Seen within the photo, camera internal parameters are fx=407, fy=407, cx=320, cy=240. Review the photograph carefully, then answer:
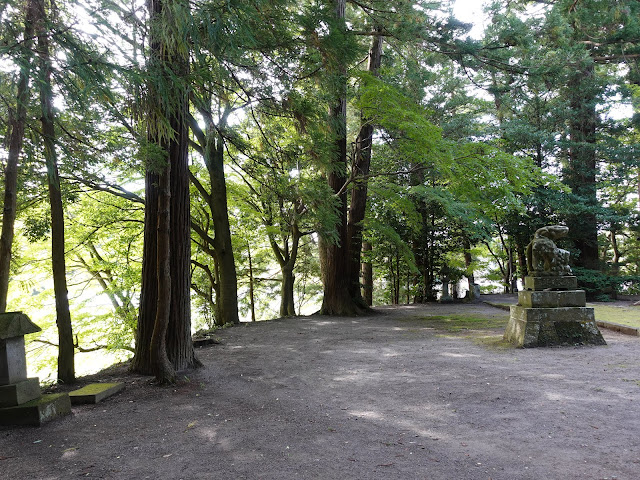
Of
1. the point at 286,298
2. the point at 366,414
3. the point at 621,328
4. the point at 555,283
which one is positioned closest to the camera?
the point at 366,414

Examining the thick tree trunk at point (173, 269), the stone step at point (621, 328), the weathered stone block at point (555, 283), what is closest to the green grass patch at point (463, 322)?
the stone step at point (621, 328)

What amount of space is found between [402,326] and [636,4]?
9887 millimetres

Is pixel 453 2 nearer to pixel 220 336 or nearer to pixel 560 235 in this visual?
pixel 560 235

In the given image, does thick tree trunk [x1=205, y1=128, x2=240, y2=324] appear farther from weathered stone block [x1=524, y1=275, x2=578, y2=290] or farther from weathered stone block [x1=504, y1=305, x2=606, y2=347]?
weathered stone block [x1=524, y1=275, x2=578, y2=290]

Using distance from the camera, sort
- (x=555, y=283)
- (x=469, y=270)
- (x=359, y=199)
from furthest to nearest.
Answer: (x=469, y=270) < (x=359, y=199) < (x=555, y=283)

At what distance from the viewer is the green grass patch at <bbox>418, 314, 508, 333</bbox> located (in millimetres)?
8562

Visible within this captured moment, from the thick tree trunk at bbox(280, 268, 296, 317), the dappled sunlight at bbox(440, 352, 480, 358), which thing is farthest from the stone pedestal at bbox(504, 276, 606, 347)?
the thick tree trunk at bbox(280, 268, 296, 317)

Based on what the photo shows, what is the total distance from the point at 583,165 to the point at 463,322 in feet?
25.8

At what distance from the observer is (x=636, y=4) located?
10.1m

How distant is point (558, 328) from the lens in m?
6.12

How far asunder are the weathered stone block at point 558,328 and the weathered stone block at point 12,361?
6120mm

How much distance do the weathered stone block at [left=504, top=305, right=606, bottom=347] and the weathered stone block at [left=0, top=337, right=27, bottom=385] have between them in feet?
20.1

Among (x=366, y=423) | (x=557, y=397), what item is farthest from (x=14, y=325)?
(x=557, y=397)

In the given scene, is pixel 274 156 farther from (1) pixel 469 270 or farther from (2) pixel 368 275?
(1) pixel 469 270
